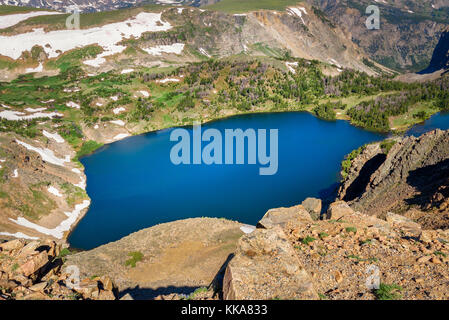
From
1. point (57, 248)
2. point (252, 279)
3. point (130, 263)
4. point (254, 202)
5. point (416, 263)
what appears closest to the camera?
point (252, 279)

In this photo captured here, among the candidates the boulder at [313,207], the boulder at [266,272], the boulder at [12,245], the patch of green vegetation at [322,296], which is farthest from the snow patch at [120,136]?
the patch of green vegetation at [322,296]

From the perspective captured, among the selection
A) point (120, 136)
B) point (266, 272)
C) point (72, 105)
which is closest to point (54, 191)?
point (120, 136)

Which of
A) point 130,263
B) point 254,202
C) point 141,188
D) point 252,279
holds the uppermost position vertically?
point 252,279

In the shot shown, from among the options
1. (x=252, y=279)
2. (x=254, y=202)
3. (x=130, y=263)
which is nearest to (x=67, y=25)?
(x=254, y=202)

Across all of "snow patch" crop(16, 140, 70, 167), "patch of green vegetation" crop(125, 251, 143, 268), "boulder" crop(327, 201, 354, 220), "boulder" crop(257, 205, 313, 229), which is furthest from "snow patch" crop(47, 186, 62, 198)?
"boulder" crop(327, 201, 354, 220)

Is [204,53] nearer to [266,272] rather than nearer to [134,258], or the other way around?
[134,258]

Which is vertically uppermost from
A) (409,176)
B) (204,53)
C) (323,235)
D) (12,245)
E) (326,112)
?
(323,235)

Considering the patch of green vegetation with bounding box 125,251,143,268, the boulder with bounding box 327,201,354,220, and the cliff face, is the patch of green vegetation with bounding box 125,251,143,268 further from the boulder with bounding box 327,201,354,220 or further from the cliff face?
the cliff face
